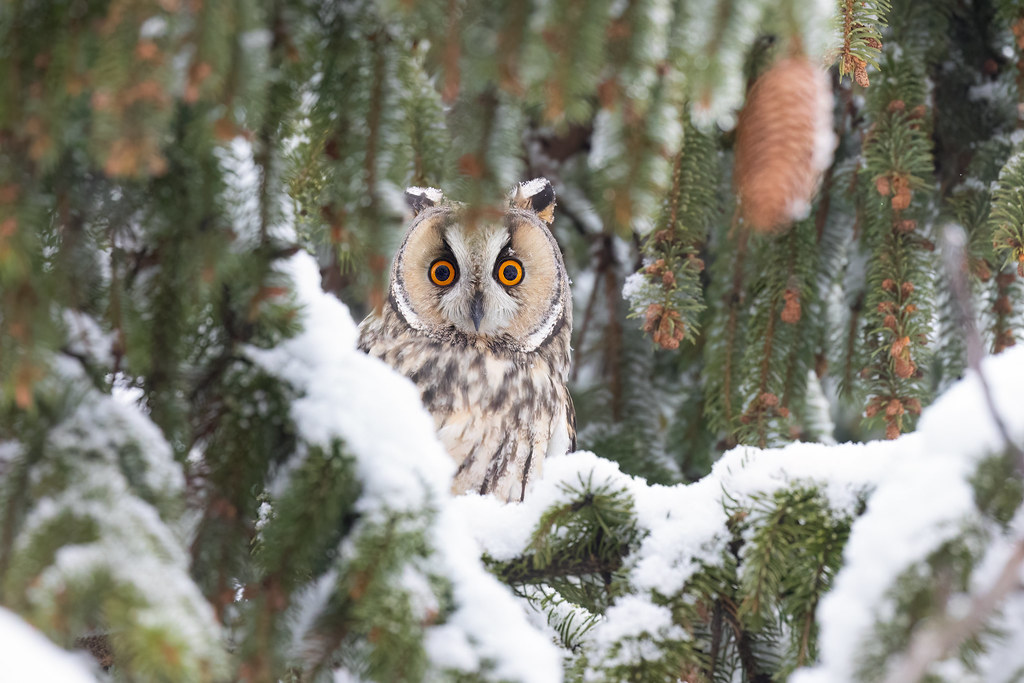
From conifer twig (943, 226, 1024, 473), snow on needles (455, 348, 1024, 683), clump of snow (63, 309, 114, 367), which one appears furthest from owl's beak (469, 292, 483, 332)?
conifer twig (943, 226, 1024, 473)

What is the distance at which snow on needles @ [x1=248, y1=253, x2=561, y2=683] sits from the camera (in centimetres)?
85

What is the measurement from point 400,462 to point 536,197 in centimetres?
167

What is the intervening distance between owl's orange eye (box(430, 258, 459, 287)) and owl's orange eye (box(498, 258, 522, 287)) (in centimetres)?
12

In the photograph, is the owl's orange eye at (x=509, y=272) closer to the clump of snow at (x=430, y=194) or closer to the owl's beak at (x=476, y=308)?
the owl's beak at (x=476, y=308)

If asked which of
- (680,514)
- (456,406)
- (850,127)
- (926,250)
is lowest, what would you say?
(680,514)

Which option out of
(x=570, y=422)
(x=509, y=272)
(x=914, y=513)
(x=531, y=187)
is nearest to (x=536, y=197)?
(x=531, y=187)

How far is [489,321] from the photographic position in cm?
230

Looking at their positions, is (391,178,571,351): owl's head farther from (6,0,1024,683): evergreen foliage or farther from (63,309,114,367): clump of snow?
(63,309,114,367): clump of snow

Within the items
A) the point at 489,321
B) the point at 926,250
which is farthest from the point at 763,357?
the point at 489,321

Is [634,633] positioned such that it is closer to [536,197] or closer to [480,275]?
[480,275]

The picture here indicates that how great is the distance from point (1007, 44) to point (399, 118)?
5.86 ft

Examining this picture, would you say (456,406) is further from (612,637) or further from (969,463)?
(969,463)

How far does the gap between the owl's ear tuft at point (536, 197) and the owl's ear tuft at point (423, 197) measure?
21cm

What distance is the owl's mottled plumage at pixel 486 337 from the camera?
2193 millimetres
